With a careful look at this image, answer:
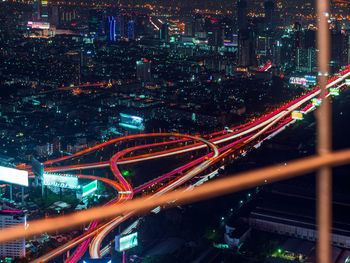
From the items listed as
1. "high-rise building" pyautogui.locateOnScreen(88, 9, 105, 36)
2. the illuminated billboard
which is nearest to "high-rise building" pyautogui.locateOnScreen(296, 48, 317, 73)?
the illuminated billboard

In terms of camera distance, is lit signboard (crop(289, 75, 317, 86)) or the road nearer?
the road

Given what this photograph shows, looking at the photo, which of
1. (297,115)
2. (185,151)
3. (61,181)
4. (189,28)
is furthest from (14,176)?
(189,28)

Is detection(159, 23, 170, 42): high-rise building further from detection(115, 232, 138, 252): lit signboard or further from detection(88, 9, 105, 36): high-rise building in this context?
detection(115, 232, 138, 252): lit signboard

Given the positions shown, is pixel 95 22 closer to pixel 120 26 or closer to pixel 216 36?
pixel 120 26

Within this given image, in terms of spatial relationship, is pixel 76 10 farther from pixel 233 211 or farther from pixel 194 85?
pixel 233 211

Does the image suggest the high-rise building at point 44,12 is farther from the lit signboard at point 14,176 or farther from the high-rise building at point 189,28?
the lit signboard at point 14,176

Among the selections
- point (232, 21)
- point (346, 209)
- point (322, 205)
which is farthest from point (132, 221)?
point (232, 21)
